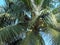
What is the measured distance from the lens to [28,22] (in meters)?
10.1

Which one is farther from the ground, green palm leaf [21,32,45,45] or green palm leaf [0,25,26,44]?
green palm leaf [0,25,26,44]

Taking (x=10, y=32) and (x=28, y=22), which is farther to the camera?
(x=28, y=22)

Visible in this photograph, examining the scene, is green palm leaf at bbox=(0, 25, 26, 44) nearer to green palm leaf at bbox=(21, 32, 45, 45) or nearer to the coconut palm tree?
the coconut palm tree

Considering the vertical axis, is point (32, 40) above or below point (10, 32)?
below

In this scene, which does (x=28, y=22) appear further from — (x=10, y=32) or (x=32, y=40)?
(x=10, y=32)

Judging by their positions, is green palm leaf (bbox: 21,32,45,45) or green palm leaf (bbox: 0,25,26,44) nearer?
green palm leaf (bbox: 0,25,26,44)

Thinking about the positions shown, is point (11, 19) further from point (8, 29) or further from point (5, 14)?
point (8, 29)

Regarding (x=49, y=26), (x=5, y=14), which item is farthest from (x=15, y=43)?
(x=49, y=26)

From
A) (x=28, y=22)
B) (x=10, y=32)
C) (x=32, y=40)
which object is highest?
(x=28, y=22)

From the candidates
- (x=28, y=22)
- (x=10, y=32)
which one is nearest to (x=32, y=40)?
(x=28, y=22)

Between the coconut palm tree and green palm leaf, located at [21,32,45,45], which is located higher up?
the coconut palm tree

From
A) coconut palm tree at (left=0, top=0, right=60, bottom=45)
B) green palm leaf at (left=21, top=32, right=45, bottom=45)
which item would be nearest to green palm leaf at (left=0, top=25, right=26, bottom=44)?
coconut palm tree at (left=0, top=0, right=60, bottom=45)

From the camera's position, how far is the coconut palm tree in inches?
377

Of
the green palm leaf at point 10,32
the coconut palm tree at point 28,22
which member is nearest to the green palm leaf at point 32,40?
Result: the coconut palm tree at point 28,22
